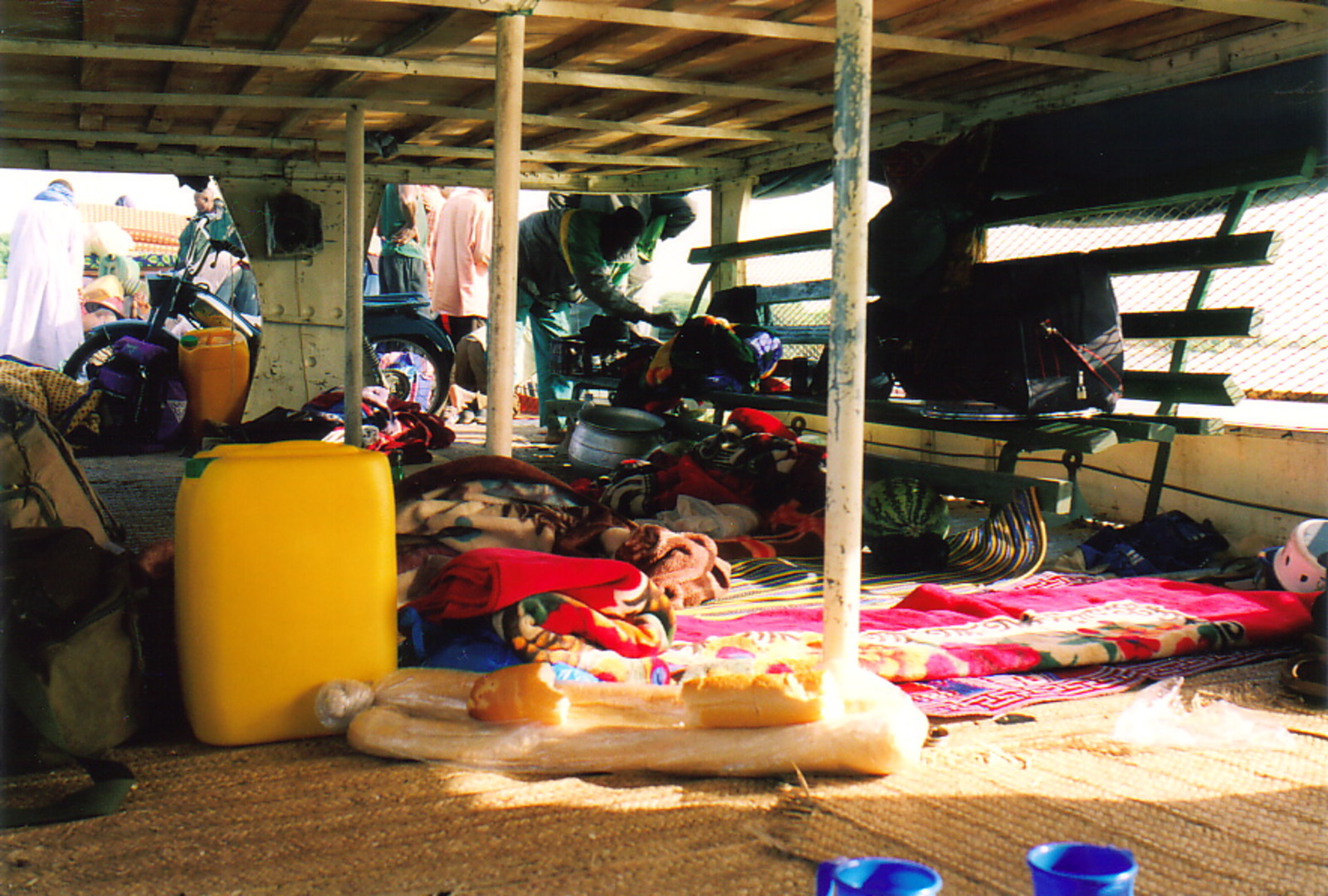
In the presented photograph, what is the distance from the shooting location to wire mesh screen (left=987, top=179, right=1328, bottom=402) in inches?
193

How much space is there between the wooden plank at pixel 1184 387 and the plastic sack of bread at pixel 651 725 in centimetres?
306

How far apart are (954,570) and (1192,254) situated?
1.89 meters

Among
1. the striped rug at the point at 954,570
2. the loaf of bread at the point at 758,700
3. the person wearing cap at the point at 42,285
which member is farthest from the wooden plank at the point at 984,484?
the person wearing cap at the point at 42,285

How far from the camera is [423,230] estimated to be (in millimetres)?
13977

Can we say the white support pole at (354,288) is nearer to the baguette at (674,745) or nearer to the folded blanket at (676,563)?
the folded blanket at (676,563)

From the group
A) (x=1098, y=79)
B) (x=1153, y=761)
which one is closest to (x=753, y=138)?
(x=1098, y=79)

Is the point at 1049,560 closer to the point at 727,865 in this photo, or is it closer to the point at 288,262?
the point at 727,865

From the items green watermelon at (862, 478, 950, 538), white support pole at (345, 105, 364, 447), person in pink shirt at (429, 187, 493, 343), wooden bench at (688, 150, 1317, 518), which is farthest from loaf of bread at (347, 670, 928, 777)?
person in pink shirt at (429, 187, 493, 343)

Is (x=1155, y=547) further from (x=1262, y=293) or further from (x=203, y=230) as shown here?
(x=203, y=230)

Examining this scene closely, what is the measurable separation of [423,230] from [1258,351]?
1098 cm

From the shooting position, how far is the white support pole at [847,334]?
7.63 ft

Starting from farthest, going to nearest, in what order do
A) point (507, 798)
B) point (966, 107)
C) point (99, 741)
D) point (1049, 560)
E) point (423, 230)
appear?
Answer: point (423, 230), point (966, 107), point (1049, 560), point (99, 741), point (507, 798)

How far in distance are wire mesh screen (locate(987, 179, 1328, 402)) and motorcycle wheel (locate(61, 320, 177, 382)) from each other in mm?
7449

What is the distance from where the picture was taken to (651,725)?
2293 mm
